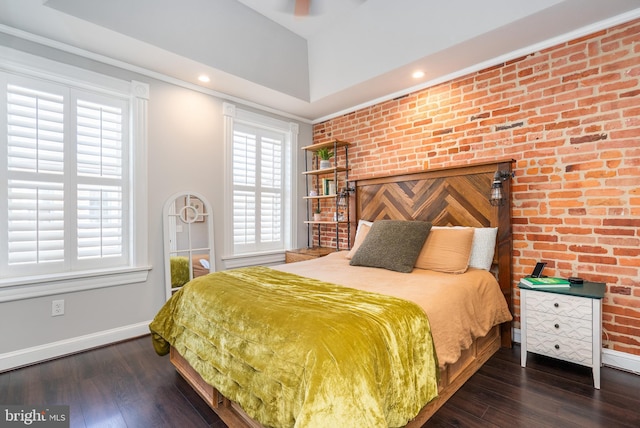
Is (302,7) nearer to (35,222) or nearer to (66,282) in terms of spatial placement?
(35,222)

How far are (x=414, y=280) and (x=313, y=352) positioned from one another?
1206mm

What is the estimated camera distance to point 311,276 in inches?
91.7

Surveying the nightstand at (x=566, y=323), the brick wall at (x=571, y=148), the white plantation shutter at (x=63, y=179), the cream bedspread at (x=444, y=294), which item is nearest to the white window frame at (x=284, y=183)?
the white plantation shutter at (x=63, y=179)

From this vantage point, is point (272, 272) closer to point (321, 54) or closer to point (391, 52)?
point (391, 52)

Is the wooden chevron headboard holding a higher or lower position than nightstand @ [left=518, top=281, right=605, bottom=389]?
higher

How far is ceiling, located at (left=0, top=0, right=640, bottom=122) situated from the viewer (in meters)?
2.24

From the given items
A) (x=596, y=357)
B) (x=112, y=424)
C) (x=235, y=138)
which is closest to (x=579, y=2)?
(x=596, y=357)

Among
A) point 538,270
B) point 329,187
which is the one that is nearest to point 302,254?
point 329,187

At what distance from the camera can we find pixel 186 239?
3301 mm

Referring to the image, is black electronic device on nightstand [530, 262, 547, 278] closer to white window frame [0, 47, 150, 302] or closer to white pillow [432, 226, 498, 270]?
white pillow [432, 226, 498, 270]

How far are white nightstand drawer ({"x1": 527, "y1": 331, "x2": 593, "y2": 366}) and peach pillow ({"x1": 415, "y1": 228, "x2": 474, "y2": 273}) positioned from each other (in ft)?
2.21

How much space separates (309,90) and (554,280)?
10.3 feet

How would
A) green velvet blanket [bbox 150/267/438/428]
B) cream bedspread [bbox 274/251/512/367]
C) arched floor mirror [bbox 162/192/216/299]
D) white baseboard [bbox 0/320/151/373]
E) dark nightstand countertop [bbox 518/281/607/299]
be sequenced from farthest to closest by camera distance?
arched floor mirror [bbox 162/192/216/299]
white baseboard [bbox 0/320/151/373]
dark nightstand countertop [bbox 518/281/607/299]
cream bedspread [bbox 274/251/512/367]
green velvet blanket [bbox 150/267/438/428]

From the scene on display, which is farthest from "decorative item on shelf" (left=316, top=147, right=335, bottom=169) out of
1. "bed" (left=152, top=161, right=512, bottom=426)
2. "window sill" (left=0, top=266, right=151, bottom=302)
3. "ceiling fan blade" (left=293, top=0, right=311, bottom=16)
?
"window sill" (left=0, top=266, right=151, bottom=302)
